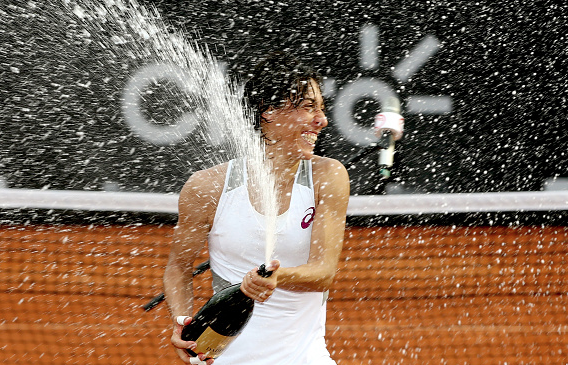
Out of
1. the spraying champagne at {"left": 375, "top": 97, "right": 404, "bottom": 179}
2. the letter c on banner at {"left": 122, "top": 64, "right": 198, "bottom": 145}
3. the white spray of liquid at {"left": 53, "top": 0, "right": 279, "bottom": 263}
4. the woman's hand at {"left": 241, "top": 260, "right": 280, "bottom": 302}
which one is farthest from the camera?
the white spray of liquid at {"left": 53, "top": 0, "right": 279, "bottom": 263}

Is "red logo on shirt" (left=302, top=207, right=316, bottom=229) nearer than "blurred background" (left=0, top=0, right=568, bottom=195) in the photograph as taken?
Yes

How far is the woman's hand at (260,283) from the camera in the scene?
64.1 inches

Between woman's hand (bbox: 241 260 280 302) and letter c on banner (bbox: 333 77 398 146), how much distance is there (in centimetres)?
445

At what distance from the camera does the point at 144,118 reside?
598cm

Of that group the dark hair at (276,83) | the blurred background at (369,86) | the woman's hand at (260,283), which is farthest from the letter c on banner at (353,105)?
the woman's hand at (260,283)

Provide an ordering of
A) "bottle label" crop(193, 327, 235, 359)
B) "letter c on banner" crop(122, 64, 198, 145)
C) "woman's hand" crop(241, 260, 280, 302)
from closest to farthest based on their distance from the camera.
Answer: "woman's hand" crop(241, 260, 280, 302)
"bottle label" crop(193, 327, 235, 359)
"letter c on banner" crop(122, 64, 198, 145)

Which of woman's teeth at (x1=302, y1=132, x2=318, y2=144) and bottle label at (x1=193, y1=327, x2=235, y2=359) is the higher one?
woman's teeth at (x1=302, y1=132, x2=318, y2=144)

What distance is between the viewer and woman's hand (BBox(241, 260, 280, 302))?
1629mm

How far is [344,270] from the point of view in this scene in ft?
19.7

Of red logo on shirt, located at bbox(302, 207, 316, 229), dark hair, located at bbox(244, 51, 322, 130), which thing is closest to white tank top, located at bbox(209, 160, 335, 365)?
red logo on shirt, located at bbox(302, 207, 316, 229)

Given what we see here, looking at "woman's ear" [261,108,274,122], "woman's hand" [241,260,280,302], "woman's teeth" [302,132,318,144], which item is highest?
"woman's ear" [261,108,274,122]

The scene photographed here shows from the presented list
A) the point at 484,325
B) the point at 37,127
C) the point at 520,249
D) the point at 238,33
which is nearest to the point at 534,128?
the point at 520,249

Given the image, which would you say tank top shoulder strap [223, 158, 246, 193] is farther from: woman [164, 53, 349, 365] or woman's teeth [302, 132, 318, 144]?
woman's teeth [302, 132, 318, 144]

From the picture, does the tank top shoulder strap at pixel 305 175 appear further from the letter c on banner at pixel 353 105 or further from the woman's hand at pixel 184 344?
the letter c on banner at pixel 353 105
